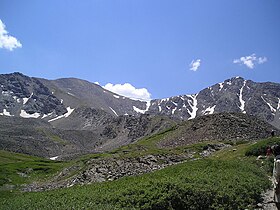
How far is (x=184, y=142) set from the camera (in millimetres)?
91625

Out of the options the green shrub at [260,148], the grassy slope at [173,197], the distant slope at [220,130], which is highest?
the distant slope at [220,130]

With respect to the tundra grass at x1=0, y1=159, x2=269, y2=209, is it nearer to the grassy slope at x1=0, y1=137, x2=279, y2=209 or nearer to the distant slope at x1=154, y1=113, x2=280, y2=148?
the grassy slope at x1=0, y1=137, x2=279, y2=209

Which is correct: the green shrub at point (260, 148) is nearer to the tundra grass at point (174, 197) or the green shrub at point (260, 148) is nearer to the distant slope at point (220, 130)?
the tundra grass at point (174, 197)

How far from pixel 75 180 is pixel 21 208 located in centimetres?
2922

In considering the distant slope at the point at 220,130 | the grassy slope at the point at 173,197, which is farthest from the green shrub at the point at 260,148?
the distant slope at the point at 220,130

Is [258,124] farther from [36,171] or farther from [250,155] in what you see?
[36,171]

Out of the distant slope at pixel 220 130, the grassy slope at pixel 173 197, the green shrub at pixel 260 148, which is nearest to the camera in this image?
the grassy slope at pixel 173 197

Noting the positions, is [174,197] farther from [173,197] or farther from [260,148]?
[260,148]

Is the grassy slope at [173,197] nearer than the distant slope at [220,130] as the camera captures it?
Yes

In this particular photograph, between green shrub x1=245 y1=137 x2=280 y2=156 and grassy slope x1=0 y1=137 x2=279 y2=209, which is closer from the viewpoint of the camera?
grassy slope x1=0 y1=137 x2=279 y2=209

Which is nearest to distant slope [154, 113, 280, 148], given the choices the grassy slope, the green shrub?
the green shrub

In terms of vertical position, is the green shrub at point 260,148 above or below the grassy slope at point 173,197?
above

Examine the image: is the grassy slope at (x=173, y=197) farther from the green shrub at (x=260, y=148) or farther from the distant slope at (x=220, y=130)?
the distant slope at (x=220, y=130)

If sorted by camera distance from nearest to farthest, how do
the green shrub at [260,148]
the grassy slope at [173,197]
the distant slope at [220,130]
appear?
the grassy slope at [173,197]
the green shrub at [260,148]
the distant slope at [220,130]
